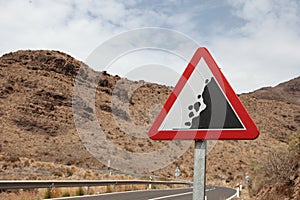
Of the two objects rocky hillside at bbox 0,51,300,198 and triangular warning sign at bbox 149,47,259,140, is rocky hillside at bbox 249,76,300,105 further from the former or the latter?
triangular warning sign at bbox 149,47,259,140

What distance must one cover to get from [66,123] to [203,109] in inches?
2208

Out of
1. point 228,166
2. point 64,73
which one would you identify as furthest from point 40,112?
point 228,166

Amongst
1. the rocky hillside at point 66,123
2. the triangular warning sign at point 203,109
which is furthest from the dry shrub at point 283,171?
the rocky hillside at point 66,123

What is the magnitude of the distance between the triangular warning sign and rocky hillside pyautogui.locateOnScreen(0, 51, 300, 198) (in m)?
35.3

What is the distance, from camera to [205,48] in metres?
3.56

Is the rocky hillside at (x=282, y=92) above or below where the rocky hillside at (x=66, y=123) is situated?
above

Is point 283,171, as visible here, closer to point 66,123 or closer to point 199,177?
point 199,177

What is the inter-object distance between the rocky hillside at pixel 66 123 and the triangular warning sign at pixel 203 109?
3526 cm

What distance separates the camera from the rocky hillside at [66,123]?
48.8 metres

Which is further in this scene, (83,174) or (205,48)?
(83,174)

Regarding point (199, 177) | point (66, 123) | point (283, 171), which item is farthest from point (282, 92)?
point (199, 177)

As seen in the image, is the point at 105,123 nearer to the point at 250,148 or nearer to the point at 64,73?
the point at 64,73

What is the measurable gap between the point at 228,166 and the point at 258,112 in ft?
95.7

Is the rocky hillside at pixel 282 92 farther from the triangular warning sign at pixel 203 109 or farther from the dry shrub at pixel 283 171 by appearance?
the triangular warning sign at pixel 203 109
